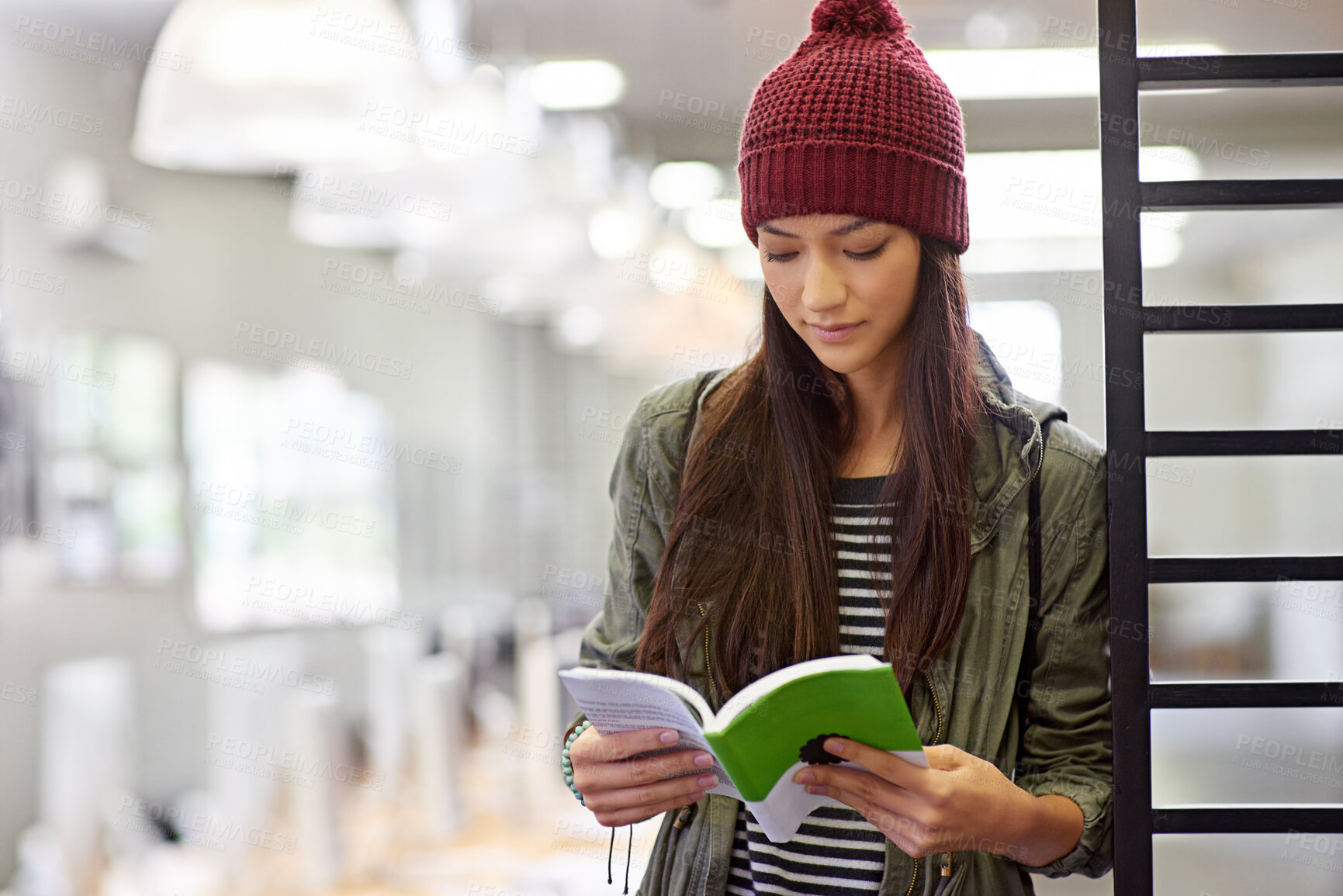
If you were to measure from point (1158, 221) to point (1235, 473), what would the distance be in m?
0.25

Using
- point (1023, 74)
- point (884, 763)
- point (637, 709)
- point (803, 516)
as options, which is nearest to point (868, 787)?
point (884, 763)

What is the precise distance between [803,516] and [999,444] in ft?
0.78

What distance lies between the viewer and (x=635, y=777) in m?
1.11

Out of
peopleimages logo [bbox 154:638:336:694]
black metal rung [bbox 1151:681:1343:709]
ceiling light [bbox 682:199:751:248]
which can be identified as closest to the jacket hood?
black metal rung [bbox 1151:681:1343:709]

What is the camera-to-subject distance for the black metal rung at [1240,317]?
1.07 m

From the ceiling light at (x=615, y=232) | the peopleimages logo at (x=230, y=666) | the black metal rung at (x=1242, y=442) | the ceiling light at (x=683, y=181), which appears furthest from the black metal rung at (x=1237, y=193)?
the ceiling light at (x=683, y=181)

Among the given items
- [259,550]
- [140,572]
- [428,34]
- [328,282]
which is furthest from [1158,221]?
[328,282]

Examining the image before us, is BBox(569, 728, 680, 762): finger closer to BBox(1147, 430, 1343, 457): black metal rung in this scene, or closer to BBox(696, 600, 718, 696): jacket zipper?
BBox(696, 600, 718, 696): jacket zipper

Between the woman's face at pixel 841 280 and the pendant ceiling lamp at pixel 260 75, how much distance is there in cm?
106

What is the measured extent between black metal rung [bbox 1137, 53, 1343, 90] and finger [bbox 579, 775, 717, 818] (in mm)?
781

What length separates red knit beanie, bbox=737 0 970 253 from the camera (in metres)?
1.18

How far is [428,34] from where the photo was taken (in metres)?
Answer: 3.58

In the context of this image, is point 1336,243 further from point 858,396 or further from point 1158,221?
point 858,396

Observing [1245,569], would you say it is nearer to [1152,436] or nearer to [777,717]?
[1152,436]
